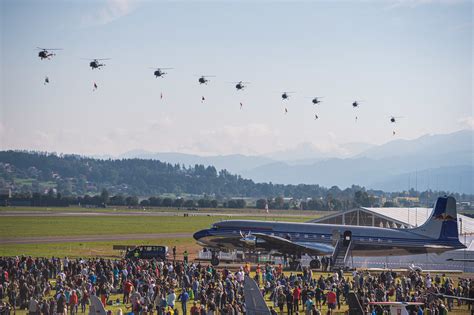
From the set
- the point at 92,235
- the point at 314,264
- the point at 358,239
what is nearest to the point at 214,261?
the point at 314,264

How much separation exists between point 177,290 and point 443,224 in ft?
72.8

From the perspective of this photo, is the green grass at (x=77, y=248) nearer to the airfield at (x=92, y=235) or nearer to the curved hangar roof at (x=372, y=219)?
the airfield at (x=92, y=235)

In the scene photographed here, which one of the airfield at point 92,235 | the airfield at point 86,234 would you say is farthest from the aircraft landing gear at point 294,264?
the airfield at point 86,234

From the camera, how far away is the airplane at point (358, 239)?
164 ft

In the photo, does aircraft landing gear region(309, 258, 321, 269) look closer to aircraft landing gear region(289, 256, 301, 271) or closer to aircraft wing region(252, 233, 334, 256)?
aircraft landing gear region(289, 256, 301, 271)

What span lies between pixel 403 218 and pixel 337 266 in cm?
2002

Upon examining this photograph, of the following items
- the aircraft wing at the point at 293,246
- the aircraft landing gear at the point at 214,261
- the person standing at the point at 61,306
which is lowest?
the person standing at the point at 61,306

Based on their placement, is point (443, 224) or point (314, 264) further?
point (443, 224)

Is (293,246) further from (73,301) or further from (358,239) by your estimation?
(73,301)

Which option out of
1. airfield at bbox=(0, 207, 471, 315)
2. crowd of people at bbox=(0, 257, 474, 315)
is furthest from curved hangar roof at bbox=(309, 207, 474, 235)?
crowd of people at bbox=(0, 257, 474, 315)

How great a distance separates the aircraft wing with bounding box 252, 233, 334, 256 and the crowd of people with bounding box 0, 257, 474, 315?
1022cm

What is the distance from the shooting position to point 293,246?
1996 inches

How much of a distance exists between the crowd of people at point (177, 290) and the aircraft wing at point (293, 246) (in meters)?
10.2

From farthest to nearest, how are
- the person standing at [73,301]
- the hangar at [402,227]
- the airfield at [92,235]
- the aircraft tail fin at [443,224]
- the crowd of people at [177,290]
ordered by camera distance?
the airfield at [92,235] < the aircraft tail fin at [443,224] < the hangar at [402,227] < the person standing at [73,301] < the crowd of people at [177,290]
